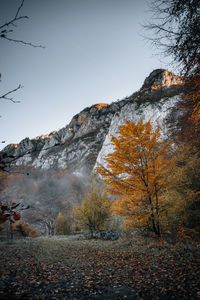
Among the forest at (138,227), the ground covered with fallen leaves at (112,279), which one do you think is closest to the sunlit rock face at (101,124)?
the forest at (138,227)

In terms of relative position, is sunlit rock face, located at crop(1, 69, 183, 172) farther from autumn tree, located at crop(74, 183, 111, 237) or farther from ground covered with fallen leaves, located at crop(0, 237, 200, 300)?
ground covered with fallen leaves, located at crop(0, 237, 200, 300)

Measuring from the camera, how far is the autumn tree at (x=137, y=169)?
6039 millimetres

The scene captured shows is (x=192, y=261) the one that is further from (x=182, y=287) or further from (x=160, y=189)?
(x=160, y=189)

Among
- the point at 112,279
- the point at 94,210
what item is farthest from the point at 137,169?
the point at 94,210

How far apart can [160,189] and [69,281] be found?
5.00 m

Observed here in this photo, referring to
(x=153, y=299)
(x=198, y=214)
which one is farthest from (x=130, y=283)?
(x=198, y=214)

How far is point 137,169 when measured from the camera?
6094mm

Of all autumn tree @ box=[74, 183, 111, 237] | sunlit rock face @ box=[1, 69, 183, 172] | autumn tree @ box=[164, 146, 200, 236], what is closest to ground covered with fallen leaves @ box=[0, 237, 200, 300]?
autumn tree @ box=[164, 146, 200, 236]

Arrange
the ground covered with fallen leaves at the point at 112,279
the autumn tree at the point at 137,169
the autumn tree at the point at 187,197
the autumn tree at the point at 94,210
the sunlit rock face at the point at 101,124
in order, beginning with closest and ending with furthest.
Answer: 1. the ground covered with fallen leaves at the point at 112,279
2. the autumn tree at the point at 137,169
3. the autumn tree at the point at 187,197
4. the autumn tree at the point at 94,210
5. the sunlit rock face at the point at 101,124

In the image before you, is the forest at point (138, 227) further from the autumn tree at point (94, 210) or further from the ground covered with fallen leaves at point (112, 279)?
the autumn tree at point (94, 210)

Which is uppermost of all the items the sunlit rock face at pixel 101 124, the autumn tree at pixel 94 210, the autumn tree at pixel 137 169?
the sunlit rock face at pixel 101 124

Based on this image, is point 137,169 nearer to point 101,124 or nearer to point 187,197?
point 187,197

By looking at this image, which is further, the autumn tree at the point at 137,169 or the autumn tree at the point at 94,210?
the autumn tree at the point at 94,210

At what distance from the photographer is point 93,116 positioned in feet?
320
